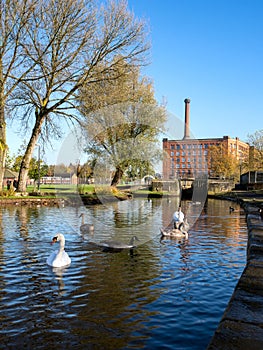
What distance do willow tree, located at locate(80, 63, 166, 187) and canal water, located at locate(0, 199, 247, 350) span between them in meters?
21.3

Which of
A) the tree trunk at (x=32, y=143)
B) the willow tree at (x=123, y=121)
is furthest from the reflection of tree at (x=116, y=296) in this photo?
the tree trunk at (x=32, y=143)

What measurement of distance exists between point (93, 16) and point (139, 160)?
69.6ft

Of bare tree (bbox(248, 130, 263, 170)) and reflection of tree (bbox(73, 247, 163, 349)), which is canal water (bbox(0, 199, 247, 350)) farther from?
bare tree (bbox(248, 130, 263, 170))

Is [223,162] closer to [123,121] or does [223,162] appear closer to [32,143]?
[123,121]

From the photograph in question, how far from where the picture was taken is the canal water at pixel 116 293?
6.10 meters

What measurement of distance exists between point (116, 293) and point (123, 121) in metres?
37.1

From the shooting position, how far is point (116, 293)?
328 inches

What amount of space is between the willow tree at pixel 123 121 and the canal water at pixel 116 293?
2131 cm

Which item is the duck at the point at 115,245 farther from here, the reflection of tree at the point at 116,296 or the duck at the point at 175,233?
the duck at the point at 175,233

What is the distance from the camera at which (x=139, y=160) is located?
49875 mm

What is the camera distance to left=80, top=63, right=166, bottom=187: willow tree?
34.7 m

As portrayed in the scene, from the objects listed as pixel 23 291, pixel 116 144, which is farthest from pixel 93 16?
pixel 23 291

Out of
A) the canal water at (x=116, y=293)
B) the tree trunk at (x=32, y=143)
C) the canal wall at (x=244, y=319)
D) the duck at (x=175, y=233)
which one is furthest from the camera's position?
the tree trunk at (x=32, y=143)

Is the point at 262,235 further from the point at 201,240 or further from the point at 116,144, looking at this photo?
the point at 116,144
